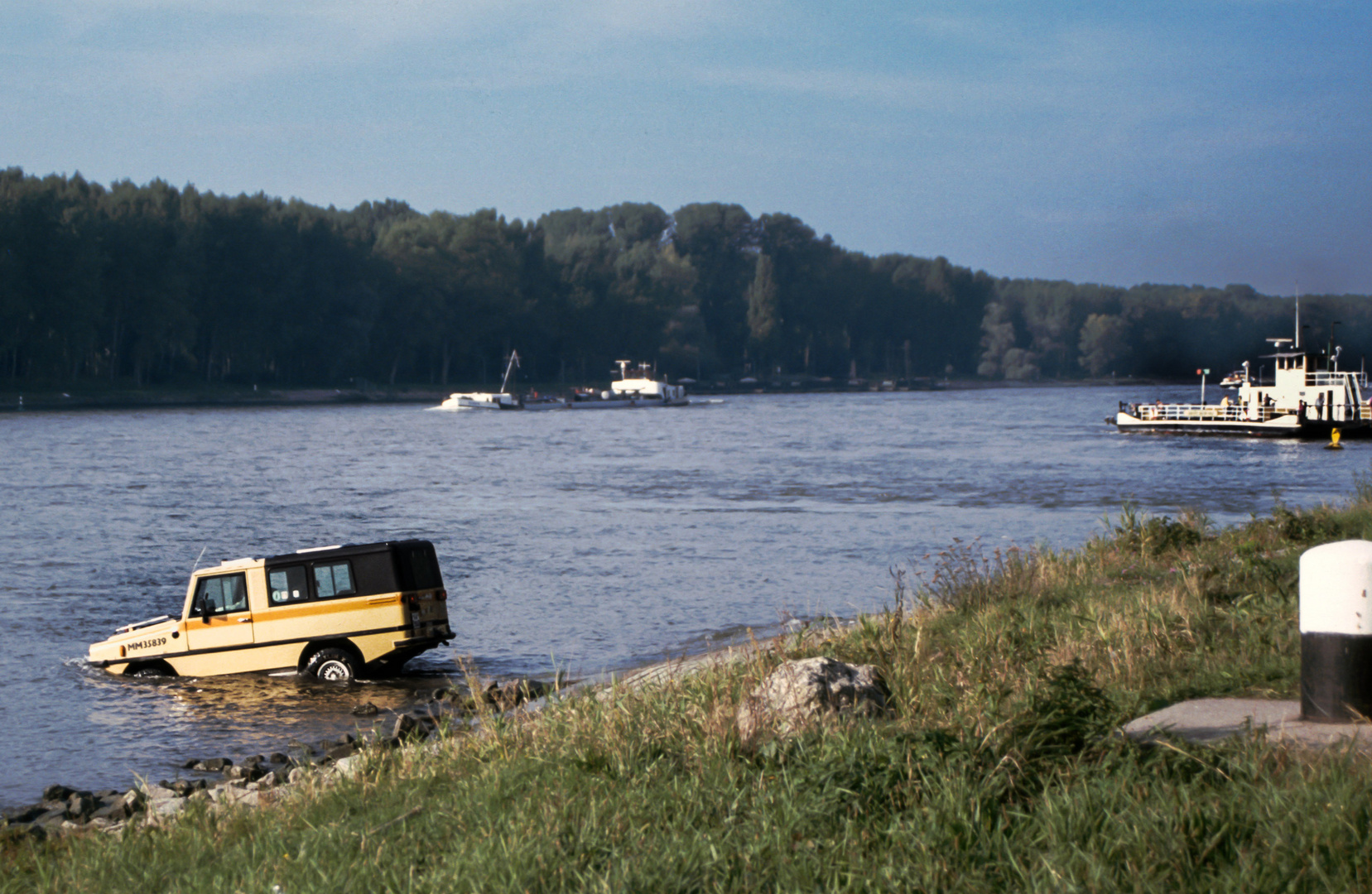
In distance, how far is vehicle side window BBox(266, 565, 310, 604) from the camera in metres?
19.1

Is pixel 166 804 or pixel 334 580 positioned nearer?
pixel 166 804

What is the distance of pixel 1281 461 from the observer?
6259 centimetres

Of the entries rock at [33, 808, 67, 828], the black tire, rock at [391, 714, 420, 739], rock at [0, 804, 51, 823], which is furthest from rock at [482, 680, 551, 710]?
the black tire

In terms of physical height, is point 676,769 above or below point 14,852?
above

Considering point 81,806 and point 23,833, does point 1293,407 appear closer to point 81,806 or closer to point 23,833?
point 81,806

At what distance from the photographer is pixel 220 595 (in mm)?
19641

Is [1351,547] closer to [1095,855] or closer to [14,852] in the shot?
[1095,855]

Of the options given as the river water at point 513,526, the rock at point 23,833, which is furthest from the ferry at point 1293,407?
the rock at point 23,833

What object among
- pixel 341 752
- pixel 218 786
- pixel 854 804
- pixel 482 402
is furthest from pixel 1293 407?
pixel 482 402

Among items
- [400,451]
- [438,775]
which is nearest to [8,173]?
[400,451]

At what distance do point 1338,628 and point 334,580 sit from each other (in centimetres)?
1524

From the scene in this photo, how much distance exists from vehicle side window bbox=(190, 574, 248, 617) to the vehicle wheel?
1.43 metres

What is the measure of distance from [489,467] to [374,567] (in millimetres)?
46054

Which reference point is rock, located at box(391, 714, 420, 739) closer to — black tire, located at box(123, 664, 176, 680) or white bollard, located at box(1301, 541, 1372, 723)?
black tire, located at box(123, 664, 176, 680)
